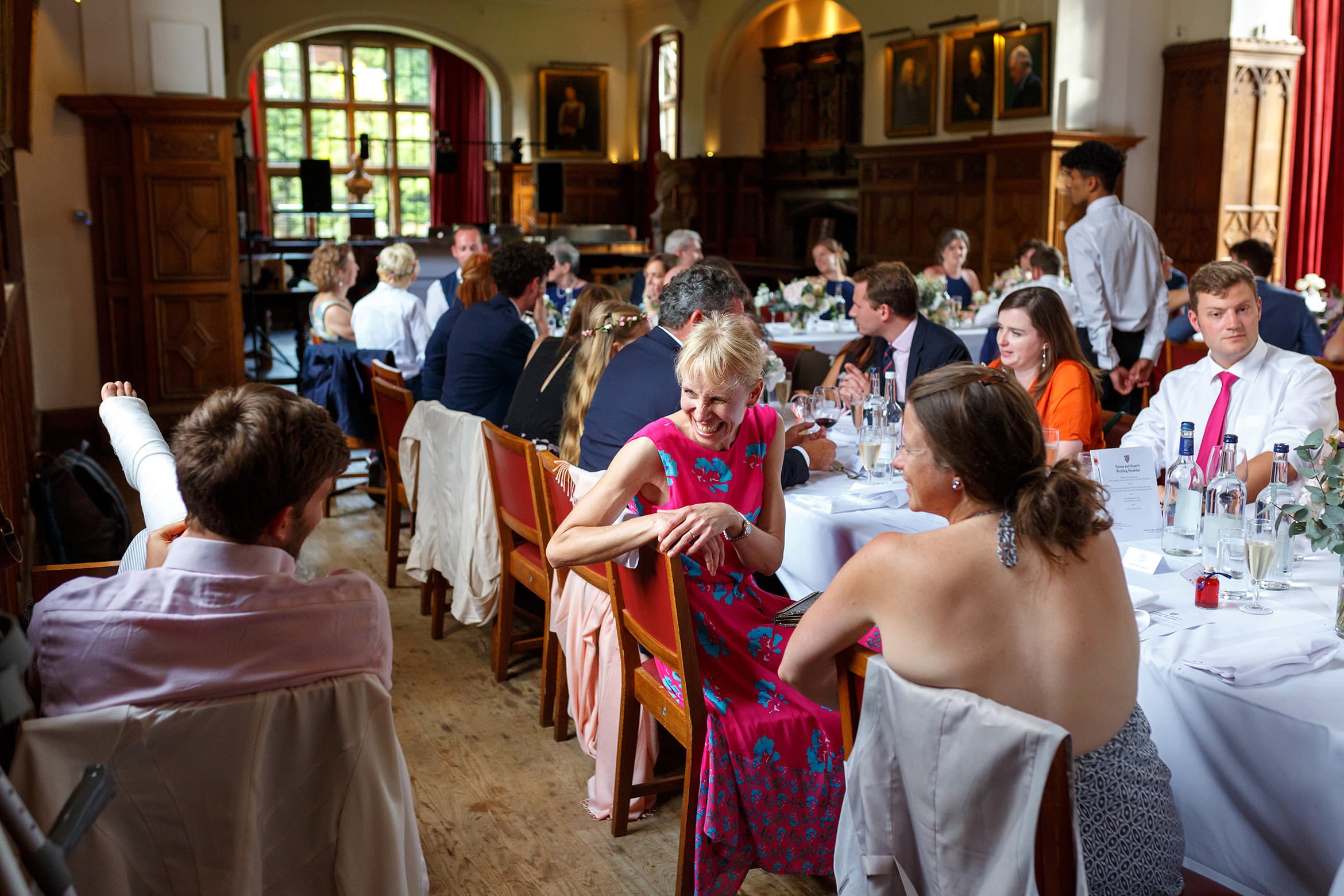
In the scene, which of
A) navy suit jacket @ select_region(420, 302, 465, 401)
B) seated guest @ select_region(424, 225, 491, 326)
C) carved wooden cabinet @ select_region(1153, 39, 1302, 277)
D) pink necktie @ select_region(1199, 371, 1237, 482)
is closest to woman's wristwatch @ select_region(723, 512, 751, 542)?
pink necktie @ select_region(1199, 371, 1237, 482)

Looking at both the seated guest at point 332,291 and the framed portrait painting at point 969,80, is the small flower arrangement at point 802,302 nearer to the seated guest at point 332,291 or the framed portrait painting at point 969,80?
the seated guest at point 332,291

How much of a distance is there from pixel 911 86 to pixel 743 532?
34.9 feet

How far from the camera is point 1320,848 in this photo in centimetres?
161

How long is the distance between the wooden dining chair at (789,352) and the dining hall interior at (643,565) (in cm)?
6

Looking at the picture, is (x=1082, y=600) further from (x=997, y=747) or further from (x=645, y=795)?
(x=645, y=795)

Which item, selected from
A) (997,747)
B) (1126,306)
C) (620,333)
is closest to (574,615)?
(620,333)

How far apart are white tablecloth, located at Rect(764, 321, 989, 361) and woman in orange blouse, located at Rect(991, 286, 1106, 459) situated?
3.21 meters

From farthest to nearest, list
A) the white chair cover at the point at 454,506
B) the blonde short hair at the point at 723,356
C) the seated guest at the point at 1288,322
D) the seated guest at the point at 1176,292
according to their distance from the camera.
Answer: the seated guest at the point at 1176,292, the seated guest at the point at 1288,322, the white chair cover at the point at 454,506, the blonde short hair at the point at 723,356

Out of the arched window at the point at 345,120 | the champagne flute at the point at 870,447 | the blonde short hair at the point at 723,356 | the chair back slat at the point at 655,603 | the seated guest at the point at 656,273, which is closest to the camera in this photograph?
the chair back slat at the point at 655,603

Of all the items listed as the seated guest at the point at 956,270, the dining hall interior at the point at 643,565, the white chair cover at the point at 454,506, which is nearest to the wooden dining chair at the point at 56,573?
the dining hall interior at the point at 643,565

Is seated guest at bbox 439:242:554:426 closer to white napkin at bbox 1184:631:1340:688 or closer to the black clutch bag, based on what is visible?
the black clutch bag

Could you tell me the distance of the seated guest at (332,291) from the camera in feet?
20.5

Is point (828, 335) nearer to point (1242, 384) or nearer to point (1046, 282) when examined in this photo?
point (1046, 282)

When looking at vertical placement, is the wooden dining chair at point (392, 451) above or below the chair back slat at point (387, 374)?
below
